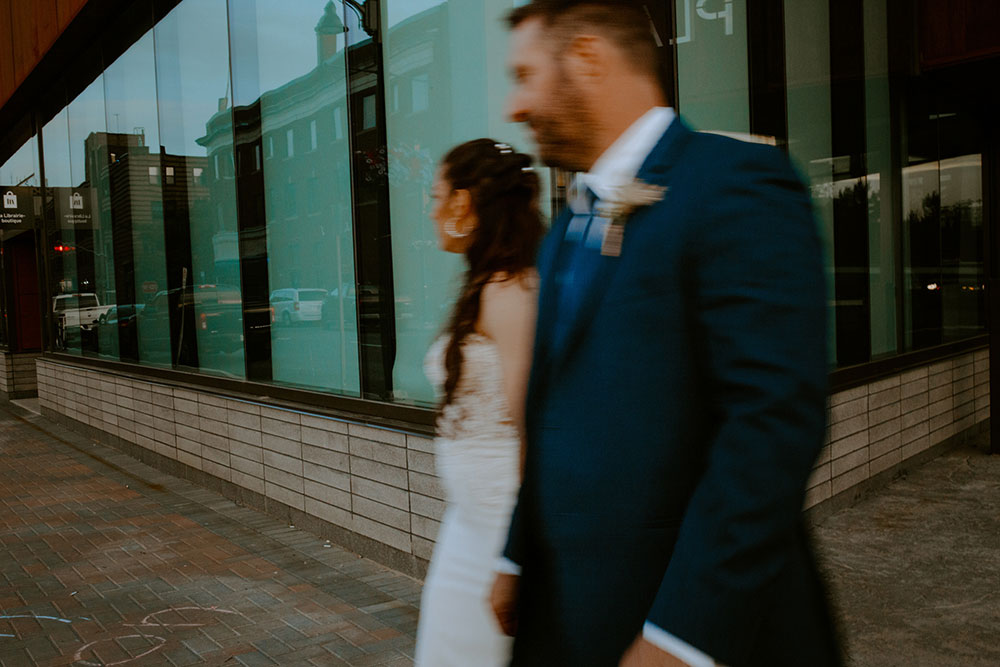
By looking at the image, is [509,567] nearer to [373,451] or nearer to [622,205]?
[622,205]

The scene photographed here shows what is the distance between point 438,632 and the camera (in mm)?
2328

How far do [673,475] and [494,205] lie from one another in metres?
1.48

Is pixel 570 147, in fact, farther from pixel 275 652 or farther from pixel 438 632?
pixel 275 652

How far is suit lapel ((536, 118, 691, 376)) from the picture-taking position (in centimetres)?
121

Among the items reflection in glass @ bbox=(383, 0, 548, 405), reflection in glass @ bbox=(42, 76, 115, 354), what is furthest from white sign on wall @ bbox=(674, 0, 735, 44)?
reflection in glass @ bbox=(42, 76, 115, 354)

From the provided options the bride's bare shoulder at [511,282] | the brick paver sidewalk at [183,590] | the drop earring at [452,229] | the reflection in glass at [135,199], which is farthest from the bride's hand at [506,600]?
the reflection in glass at [135,199]

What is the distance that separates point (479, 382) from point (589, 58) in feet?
4.09

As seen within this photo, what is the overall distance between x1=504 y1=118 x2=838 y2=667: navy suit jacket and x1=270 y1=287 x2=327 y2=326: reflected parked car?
552 centimetres

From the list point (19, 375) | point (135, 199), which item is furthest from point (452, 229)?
point (19, 375)

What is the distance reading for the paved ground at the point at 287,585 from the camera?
4.13 metres

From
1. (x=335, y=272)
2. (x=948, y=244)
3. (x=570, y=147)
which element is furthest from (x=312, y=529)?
(x=948, y=244)

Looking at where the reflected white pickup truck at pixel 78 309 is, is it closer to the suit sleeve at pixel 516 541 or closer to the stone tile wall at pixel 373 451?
the stone tile wall at pixel 373 451

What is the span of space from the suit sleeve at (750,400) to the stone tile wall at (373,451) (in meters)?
3.93

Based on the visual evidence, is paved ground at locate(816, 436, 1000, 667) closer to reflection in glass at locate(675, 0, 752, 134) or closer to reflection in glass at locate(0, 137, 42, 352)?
reflection in glass at locate(675, 0, 752, 134)
